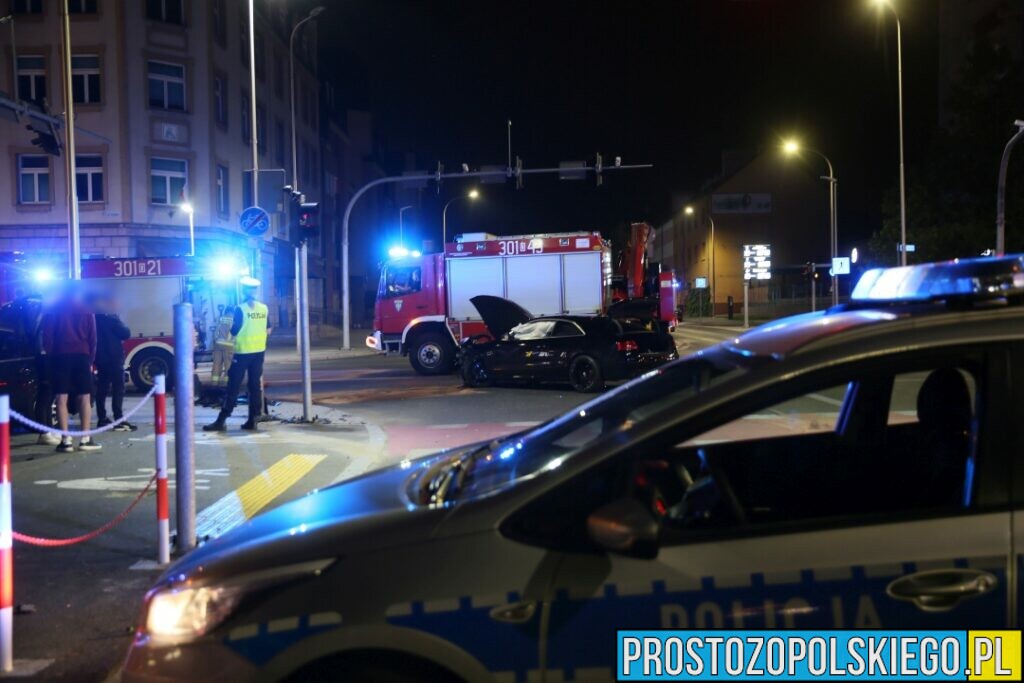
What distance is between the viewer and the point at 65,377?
994 centimetres

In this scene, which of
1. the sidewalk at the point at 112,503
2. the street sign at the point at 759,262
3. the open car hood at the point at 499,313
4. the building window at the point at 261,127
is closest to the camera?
the sidewalk at the point at 112,503

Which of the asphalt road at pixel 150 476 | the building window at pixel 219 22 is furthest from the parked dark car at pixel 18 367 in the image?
the building window at pixel 219 22

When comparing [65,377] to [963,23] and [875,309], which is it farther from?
[963,23]

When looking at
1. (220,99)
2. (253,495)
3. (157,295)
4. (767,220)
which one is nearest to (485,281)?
(157,295)

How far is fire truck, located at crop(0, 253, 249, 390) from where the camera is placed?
18578 millimetres

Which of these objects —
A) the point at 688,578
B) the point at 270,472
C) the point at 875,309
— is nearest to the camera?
the point at 688,578

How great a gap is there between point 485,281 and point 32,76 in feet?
71.8

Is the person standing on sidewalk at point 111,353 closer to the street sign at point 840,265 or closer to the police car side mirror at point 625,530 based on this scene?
the police car side mirror at point 625,530

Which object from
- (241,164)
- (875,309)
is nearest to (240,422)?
(875,309)

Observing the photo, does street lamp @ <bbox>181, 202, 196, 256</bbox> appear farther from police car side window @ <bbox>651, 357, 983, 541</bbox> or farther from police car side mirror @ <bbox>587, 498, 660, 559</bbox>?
police car side mirror @ <bbox>587, 498, 660, 559</bbox>

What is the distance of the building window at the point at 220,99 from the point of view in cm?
3463

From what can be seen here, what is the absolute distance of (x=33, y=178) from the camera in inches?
1272

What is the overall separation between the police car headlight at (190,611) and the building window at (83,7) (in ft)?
115

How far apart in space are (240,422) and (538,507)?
11279 millimetres
